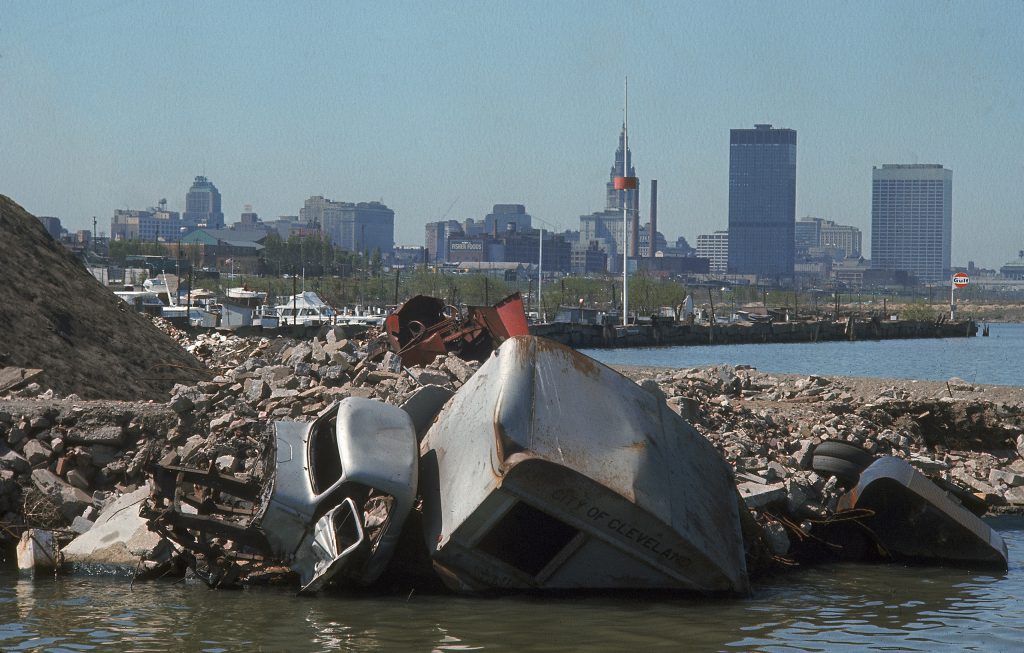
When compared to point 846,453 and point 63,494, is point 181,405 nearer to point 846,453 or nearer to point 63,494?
point 63,494

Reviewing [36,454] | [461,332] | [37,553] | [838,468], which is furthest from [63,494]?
[461,332]

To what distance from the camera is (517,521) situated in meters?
9.98

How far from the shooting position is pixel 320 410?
1322 cm

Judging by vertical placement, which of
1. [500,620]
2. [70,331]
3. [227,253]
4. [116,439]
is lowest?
[500,620]

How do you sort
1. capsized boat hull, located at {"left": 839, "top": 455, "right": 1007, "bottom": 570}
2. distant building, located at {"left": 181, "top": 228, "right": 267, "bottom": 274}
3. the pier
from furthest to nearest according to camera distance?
distant building, located at {"left": 181, "top": 228, "right": 267, "bottom": 274} < the pier < capsized boat hull, located at {"left": 839, "top": 455, "right": 1007, "bottom": 570}

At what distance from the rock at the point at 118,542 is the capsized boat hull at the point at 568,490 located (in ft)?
8.12

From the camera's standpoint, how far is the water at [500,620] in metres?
8.43

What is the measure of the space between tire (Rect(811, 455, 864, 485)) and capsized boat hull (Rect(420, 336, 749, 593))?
8.29ft

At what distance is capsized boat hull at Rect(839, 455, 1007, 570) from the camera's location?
11344mm

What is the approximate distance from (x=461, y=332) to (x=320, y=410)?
471 inches

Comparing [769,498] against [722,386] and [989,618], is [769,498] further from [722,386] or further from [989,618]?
[722,386]

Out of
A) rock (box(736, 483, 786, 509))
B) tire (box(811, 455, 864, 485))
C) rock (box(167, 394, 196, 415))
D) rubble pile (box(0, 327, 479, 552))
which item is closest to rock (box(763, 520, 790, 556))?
rock (box(736, 483, 786, 509))

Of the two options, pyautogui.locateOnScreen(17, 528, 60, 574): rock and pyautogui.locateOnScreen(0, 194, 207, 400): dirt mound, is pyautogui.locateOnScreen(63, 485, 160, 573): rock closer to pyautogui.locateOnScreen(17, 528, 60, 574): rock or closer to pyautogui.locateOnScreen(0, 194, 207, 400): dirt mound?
pyautogui.locateOnScreen(17, 528, 60, 574): rock

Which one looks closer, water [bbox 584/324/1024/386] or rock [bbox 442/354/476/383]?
rock [bbox 442/354/476/383]
